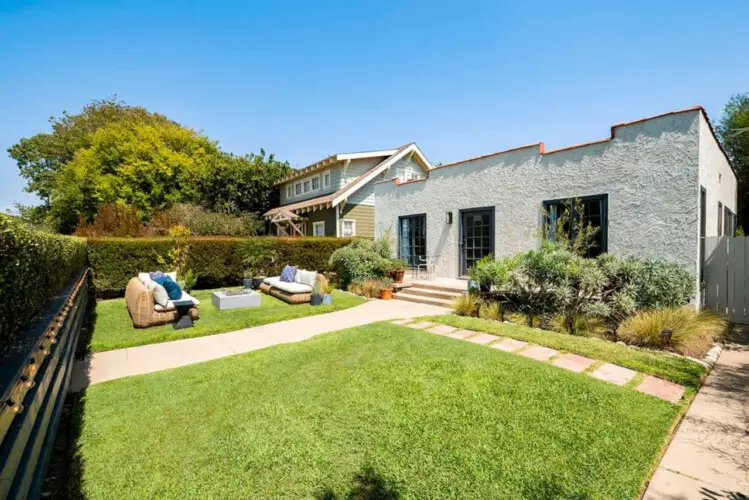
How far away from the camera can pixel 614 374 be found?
4469 mm

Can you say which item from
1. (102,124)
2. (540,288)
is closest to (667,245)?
(540,288)

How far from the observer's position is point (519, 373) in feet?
14.3

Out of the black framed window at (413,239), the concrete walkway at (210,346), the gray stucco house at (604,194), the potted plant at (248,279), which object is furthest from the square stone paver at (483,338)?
the potted plant at (248,279)

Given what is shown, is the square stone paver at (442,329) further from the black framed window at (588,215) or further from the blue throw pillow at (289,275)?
the blue throw pillow at (289,275)

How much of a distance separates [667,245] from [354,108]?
38.7ft

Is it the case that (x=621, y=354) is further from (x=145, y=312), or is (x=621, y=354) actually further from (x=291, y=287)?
(x=145, y=312)

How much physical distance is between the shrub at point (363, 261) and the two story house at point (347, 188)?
4.60 metres

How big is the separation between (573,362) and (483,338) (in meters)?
1.55

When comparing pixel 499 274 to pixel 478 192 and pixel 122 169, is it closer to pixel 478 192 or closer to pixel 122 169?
pixel 478 192

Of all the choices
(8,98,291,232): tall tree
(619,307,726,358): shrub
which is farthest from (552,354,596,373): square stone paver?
(8,98,291,232): tall tree

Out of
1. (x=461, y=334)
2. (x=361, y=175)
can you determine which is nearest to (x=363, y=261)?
(x=461, y=334)

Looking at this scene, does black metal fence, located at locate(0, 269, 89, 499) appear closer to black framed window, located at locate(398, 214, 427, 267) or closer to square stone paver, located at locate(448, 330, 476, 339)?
square stone paver, located at locate(448, 330, 476, 339)

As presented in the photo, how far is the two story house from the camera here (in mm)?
18203

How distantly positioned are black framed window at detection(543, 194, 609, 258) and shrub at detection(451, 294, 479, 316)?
3.18 metres
